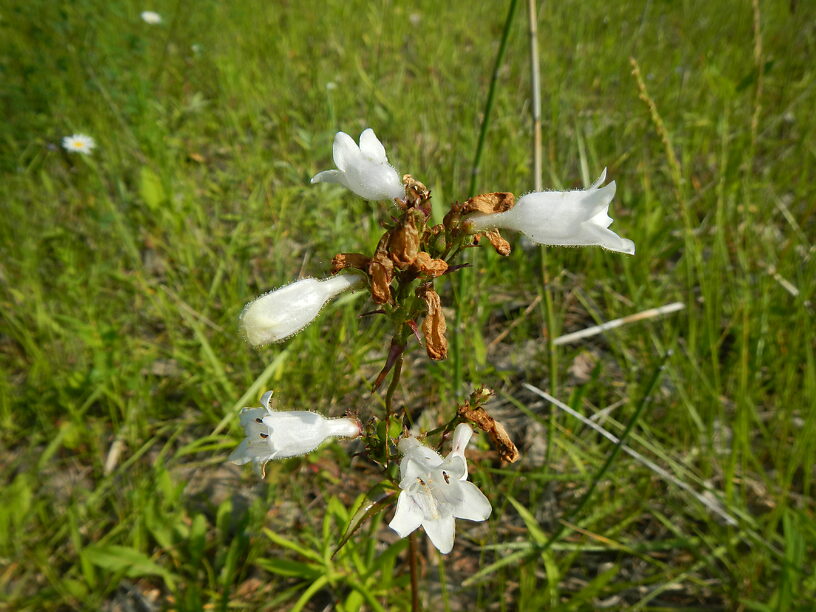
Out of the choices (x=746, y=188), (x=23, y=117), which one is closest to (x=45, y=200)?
(x=23, y=117)

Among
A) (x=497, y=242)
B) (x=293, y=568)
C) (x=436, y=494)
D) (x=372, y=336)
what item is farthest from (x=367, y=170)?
(x=372, y=336)

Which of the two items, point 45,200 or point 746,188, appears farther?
point 45,200

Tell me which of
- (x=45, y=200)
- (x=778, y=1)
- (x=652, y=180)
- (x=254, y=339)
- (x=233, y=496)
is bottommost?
(x=233, y=496)

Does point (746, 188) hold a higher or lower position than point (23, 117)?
lower

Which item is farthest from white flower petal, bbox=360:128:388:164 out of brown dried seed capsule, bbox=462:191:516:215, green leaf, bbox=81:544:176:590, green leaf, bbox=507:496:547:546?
green leaf, bbox=81:544:176:590

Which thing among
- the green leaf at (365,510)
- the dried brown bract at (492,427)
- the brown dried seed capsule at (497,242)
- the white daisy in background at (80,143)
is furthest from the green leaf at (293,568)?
the white daisy in background at (80,143)

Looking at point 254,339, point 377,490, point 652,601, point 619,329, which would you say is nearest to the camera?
point 254,339

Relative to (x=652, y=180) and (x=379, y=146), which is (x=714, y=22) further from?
(x=379, y=146)
